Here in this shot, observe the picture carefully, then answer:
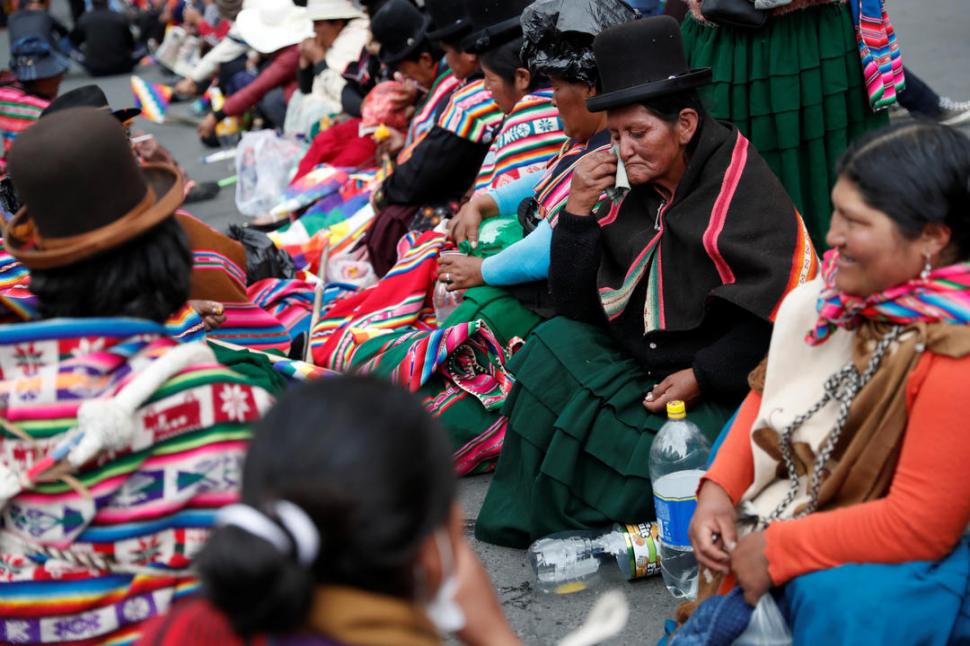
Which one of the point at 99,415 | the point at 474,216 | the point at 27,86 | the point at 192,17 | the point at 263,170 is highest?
the point at 99,415

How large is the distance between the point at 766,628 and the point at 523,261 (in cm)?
184

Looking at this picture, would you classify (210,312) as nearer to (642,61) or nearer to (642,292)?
(642,292)

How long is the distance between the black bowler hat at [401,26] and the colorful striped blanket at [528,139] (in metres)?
1.35

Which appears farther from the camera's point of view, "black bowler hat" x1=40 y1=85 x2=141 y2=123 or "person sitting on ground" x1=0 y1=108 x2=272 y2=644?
"black bowler hat" x1=40 y1=85 x2=141 y2=123

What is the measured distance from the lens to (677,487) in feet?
9.73

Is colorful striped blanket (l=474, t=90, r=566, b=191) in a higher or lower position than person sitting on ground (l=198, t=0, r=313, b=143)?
higher

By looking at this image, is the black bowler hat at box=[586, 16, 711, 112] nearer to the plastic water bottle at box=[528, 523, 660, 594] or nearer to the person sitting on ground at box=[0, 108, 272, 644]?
the plastic water bottle at box=[528, 523, 660, 594]

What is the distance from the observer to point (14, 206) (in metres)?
4.22

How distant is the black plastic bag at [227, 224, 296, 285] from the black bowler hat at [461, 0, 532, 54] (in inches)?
51.5

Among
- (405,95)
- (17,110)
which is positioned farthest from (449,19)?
(17,110)

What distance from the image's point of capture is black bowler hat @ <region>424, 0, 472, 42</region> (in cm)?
475

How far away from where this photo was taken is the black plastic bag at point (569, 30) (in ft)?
11.7

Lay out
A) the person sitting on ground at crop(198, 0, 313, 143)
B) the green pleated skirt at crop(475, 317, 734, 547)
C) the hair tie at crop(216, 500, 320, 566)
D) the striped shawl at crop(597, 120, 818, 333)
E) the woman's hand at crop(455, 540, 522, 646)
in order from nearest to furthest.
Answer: the hair tie at crop(216, 500, 320, 566) < the woman's hand at crop(455, 540, 522, 646) < the striped shawl at crop(597, 120, 818, 333) < the green pleated skirt at crop(475, 317, 734, 547) < the person sitting on ground at crop(198, 0, 313, 143)

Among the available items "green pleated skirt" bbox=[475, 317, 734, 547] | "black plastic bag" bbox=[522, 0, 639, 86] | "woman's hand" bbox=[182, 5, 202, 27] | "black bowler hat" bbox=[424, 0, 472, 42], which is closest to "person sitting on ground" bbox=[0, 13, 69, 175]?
"black bowler hat" bbox=[424, 0, 472, 42]
